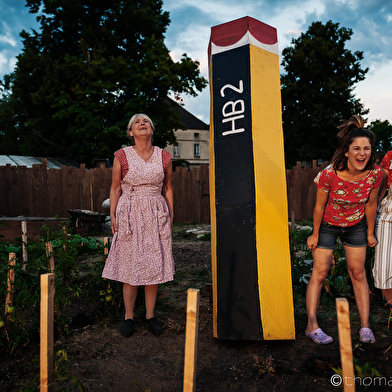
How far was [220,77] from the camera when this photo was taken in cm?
268

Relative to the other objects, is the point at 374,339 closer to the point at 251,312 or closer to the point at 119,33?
the point at 251,312

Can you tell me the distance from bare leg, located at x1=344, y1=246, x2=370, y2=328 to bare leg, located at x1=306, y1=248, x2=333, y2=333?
18 cm

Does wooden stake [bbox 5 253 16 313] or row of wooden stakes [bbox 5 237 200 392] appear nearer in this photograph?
row of wooden stakes [bbox 5 237 200 392]

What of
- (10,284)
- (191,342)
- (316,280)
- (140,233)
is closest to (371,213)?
(316,280)

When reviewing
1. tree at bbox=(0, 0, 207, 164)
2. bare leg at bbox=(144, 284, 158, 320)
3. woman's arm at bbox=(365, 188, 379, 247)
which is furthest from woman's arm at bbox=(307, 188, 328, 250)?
tree at bbox=(0, 0, 207, 164)

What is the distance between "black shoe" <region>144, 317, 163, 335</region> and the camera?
2814 mm

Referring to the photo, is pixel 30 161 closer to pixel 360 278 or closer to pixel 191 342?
pixel 360 278

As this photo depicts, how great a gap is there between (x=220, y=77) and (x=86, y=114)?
15.2 m

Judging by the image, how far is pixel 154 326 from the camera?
2848 mm

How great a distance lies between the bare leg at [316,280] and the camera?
272 centimetres

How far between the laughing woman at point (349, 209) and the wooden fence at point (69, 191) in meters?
8.21

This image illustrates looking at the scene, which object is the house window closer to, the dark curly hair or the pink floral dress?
the pink floral dress

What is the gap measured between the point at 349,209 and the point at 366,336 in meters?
1.04

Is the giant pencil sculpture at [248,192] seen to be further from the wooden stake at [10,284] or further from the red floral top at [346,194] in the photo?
the wooden stake at [10,284]
